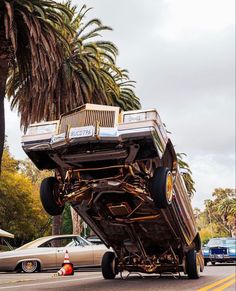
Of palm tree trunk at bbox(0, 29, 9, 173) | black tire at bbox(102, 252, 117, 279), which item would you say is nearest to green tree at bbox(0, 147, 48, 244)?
palm tree trunk at bbox(0, 29, 9, 173)

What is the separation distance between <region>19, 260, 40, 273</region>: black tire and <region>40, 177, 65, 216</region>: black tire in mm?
8258

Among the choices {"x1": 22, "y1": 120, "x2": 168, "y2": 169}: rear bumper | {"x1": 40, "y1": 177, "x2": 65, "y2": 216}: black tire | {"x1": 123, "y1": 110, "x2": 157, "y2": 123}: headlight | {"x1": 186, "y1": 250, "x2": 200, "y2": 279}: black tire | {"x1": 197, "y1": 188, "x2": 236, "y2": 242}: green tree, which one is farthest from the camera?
{"x1": 197, "y1": 188, "x2": 236, "y2": 242}: green tree

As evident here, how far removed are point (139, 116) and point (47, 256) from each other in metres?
10.1

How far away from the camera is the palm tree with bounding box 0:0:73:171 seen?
1775cm

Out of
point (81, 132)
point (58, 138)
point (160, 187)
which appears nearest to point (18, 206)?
point (58, 138)

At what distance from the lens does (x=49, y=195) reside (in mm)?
9203

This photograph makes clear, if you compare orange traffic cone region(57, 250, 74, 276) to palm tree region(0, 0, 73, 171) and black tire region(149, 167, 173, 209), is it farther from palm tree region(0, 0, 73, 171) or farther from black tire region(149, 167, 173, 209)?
black tire region(149, 167, 173, 209)

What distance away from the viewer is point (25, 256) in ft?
55.6

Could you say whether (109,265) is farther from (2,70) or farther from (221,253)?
(221,253)

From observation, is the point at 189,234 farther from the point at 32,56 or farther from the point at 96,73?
the point at 96,73

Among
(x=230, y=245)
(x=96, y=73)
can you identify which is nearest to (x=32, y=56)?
(x=96, y=73)

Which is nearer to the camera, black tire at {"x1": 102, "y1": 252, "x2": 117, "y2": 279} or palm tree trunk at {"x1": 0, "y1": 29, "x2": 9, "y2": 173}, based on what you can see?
black tire at {"x1": 102, "y1": 252, "x2": 117, "y2": 279}

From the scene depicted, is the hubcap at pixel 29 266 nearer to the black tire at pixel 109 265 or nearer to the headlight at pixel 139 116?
the black tire at pixel 109 265

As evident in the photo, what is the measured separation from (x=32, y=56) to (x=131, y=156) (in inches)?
441
